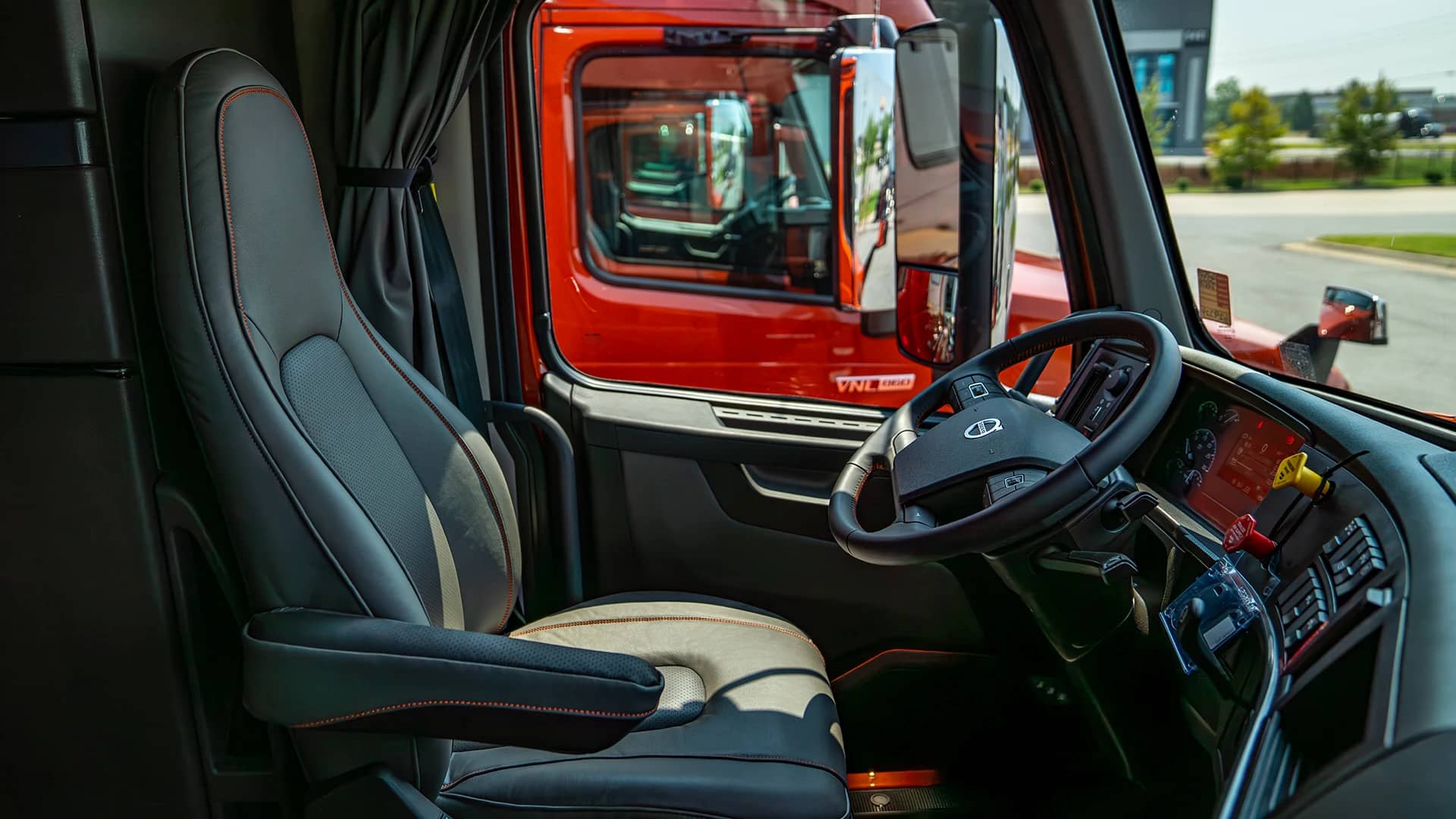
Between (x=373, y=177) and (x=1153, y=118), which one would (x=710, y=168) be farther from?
(x=1153, y=118)

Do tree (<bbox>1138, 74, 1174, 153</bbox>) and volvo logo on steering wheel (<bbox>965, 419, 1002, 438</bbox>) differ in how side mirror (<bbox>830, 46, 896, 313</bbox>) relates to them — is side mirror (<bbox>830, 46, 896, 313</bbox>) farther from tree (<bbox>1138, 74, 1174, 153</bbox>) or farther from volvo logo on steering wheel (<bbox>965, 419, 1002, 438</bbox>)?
volvo logo on steering wheel (<bbox>965, 419, 1002, 438</bbox>)

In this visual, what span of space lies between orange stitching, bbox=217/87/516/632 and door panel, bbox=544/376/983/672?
0.43 metres

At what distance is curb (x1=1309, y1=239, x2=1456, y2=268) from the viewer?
1181 mm

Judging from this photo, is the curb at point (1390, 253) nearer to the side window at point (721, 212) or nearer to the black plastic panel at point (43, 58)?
the side window at point (721, 212)

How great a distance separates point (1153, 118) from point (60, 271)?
1.51 metres

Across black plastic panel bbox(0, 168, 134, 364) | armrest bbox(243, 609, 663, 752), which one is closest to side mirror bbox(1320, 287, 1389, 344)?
armrest bbox(243, 609, 663, 752)

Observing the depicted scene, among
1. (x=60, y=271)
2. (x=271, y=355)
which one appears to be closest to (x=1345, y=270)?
(x=271, y=355)

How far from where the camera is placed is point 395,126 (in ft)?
5.43

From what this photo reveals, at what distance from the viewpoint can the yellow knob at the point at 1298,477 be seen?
96cm

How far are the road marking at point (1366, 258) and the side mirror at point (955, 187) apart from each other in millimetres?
465

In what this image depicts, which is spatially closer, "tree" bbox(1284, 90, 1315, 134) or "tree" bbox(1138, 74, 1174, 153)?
"tree" bbox(1284, 90, 1315, 134)

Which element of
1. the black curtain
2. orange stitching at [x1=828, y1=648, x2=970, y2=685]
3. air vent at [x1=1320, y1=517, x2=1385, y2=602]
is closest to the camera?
air vent at [x1=1320, y1=517, x2=1385, y2=602]

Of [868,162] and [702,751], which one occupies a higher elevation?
[868,162]

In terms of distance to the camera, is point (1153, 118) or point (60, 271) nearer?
point (60, 271)
